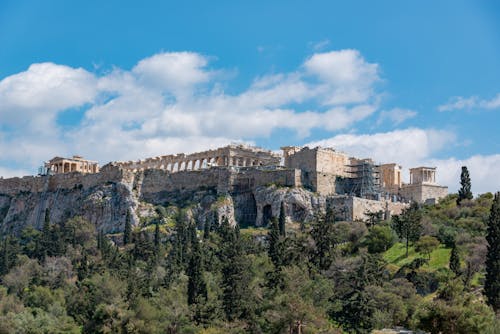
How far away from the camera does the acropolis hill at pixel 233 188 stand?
88.8 metres

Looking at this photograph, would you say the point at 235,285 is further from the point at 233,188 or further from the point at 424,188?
the point at 424,188

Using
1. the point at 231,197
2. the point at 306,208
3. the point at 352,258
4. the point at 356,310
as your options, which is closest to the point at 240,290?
the point at 356,310

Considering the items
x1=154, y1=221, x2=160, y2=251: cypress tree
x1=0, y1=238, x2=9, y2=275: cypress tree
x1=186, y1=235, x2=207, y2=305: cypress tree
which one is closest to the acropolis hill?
x1=154, y1=221, x2=160, y2=251: cypress tree

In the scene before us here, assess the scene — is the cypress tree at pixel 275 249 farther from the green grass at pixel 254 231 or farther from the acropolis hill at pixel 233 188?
the acropolis hill at pixel 233 188

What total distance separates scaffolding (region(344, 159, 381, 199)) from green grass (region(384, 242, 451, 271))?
15261mm

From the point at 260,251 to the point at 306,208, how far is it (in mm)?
11572

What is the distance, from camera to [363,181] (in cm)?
9200

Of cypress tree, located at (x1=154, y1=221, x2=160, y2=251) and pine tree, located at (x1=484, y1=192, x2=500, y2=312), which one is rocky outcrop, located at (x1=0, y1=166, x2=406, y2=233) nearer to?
cypress tree, located at (x1=154, y1=221, x2=160, y2=251)

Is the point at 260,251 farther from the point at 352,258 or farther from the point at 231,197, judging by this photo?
the point at 231,197

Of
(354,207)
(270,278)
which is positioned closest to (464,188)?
(354,207)

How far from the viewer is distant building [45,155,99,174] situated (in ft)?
377

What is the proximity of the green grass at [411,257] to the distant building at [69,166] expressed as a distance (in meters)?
50.7

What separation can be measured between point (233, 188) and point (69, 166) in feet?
101

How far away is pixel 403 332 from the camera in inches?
2239
